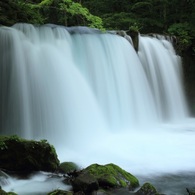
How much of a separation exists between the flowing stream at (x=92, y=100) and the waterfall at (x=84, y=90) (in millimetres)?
27

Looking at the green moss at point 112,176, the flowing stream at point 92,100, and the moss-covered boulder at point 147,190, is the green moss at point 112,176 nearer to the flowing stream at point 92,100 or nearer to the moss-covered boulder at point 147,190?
the moss-covered boulder at point 147,190

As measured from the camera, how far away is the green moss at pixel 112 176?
5.38 metres

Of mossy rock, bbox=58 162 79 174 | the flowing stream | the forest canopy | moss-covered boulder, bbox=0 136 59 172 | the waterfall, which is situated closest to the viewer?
moss-covered boulder, bbox=0 136 59 172

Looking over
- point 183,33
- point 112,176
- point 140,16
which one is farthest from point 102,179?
point 140,16

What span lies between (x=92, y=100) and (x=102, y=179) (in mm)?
5395

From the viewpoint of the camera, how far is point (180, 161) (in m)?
7.49

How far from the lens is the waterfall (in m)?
8.55

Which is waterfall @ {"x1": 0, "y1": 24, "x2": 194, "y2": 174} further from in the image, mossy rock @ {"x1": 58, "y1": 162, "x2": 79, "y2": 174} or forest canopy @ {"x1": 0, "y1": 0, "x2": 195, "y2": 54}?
forest canopy @ {"x1": 0, "y1": 0, "x2": 195, "y2": 54}

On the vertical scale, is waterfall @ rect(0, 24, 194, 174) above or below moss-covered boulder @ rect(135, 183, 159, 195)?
above

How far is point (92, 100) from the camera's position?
10.6 meters

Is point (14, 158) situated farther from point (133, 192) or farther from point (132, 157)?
point (132, 157)

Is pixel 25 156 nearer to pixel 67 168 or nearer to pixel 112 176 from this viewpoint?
pixel 67 168

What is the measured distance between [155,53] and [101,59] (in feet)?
11.6

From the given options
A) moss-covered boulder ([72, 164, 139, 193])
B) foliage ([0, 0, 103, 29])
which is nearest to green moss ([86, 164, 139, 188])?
moss-covered boulder ([72, 164, 139, 193])
